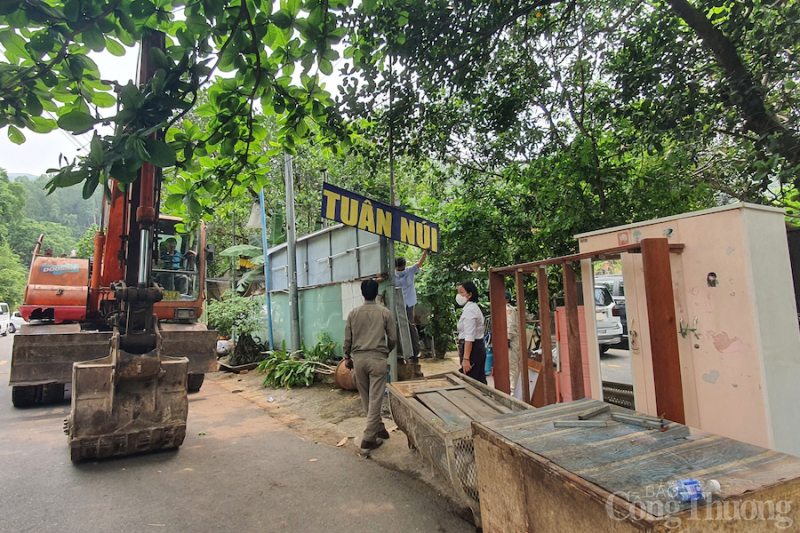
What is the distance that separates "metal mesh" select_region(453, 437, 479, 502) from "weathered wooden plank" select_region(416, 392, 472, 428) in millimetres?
304

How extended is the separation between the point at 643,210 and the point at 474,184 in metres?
3.31

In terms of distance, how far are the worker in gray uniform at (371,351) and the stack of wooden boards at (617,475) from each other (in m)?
2.43

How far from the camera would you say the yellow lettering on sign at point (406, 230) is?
636cm

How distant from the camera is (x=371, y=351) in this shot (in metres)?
4.84

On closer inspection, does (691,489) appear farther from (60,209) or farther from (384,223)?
(60,209)

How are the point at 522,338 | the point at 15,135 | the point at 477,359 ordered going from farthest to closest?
the point at 477,359
the point at 522,338
the point at 15,135

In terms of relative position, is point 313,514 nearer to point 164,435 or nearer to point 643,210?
point 164,435

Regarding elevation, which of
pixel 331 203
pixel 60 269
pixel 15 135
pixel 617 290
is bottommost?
pixel 617 290

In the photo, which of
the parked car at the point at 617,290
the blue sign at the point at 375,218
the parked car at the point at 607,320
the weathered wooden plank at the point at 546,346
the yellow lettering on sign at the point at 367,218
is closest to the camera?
the weathered wooden plank at the point at 546,346

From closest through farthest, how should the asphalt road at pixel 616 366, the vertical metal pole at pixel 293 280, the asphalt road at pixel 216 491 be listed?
1. the asphalt road at pixel 216 491
2. the asphalt road at pixel 616 366
3. the vertical metal pole at pixel 293 280

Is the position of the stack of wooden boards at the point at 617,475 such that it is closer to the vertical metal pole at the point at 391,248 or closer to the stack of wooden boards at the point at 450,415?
the stack of wooden boards at the point at 450,415

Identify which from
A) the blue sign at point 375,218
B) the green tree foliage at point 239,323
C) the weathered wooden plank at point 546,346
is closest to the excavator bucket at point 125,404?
the blue sign at point 375,218

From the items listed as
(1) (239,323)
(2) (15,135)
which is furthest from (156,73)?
(1) (239,323)

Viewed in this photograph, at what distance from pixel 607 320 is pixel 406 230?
691 centimetres
